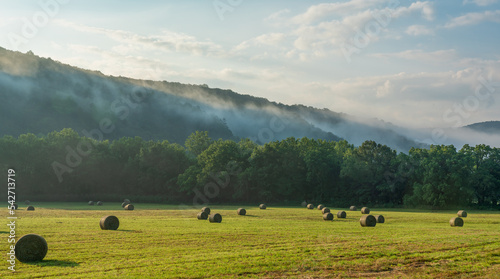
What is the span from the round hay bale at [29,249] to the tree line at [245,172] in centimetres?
7341

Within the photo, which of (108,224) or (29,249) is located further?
(108,224)

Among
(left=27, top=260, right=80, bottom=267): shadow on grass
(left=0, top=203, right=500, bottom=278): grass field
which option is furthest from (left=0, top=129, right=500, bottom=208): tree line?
(left=27, top=260, right=80, bottom=267): shadow on grass

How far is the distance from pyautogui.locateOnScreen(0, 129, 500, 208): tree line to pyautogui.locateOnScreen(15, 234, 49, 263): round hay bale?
7341cm

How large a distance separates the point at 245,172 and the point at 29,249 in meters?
75.8

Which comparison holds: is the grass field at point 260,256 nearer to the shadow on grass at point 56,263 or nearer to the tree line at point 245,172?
the shadow on grass at point 56,263

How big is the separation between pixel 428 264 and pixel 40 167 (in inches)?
3677

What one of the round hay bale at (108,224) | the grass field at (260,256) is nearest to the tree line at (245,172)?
the round hay bale at (108,224)

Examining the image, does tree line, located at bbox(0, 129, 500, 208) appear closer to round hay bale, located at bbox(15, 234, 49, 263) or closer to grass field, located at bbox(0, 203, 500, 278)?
grass field, located at bbox(0, 203, 500, 278)

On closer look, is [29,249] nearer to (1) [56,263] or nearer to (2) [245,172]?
(1) [56,263]

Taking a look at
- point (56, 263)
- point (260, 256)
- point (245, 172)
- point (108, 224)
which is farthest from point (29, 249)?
point (245, 172)

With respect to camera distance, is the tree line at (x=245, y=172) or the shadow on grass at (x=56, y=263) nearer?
the shadow on grass at (x=56, y=263)

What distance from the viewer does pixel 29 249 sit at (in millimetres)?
19641

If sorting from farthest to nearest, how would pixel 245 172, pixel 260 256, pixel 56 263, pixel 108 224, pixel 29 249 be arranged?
pixel 245 172
pixel 108 224
pixel 260 256
pixel 29 249
pixel 56 263

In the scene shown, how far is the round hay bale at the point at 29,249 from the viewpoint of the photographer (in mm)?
19562
